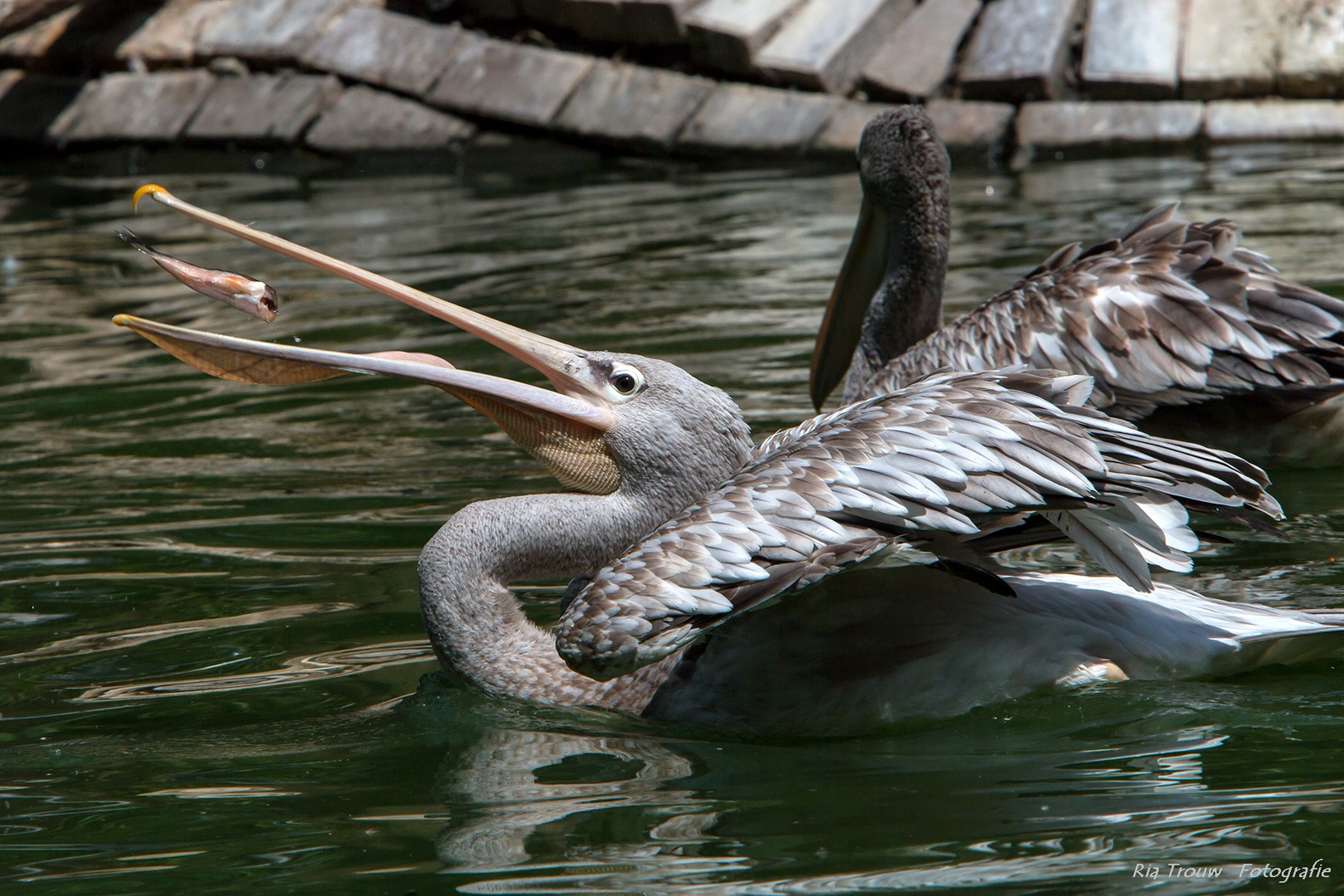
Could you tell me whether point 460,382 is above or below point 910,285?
above

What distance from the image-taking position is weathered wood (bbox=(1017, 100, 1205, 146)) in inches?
383

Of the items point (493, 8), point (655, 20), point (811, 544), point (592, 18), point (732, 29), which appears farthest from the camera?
point (493, 8)

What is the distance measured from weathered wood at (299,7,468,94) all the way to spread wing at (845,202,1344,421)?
810 cm

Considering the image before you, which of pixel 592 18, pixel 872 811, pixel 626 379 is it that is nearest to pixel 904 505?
pixel 872 811

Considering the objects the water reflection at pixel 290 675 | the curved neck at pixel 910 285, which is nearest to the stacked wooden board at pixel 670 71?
the curved neck at pixel 910 285

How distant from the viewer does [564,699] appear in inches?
126

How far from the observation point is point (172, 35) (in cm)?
1287

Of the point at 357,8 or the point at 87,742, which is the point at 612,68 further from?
the point at 87,742

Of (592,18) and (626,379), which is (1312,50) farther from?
(626,379)

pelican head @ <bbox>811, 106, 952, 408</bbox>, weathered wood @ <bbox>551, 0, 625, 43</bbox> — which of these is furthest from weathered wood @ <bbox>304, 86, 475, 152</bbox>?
pelican head @ <bbox>811, 106, 952, 408</bbox>

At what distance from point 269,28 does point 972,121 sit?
592 centimetres

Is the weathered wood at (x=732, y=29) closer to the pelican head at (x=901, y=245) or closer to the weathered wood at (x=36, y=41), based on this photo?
the pelican head at (x=901, y=245)

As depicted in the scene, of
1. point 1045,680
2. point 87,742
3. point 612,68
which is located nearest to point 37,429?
point 87,742

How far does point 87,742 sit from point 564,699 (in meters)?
0.99
